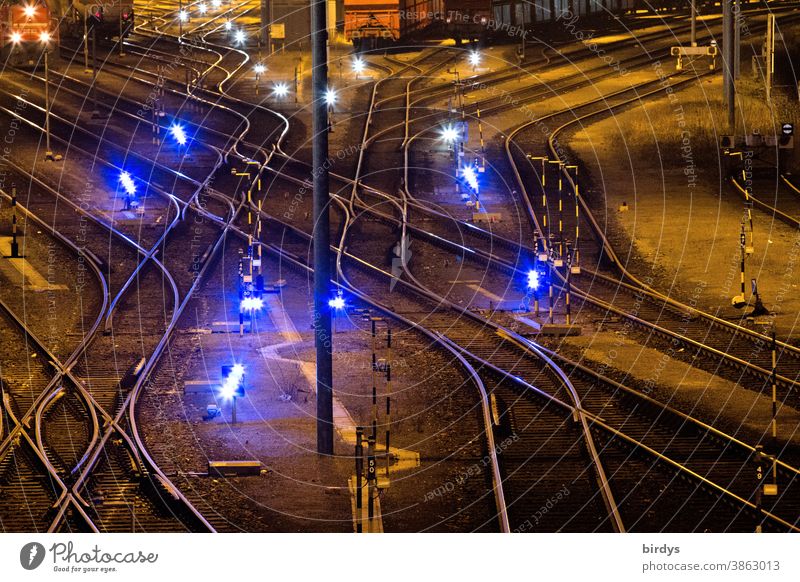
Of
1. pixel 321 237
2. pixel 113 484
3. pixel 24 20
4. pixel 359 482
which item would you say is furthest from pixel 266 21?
pixel 359 482

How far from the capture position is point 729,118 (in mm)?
35969

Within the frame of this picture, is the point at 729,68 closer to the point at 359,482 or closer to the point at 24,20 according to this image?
the point at 24,20

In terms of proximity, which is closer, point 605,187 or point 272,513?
point 272,513

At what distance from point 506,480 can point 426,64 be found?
32.1 metres

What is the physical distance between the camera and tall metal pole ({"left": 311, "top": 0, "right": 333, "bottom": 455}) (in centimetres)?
1820

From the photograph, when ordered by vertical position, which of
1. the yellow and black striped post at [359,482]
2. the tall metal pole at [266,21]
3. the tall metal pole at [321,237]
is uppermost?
the tall metal pole at [266,21]

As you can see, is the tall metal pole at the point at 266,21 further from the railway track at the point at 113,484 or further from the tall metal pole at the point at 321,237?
the tall metal pole at the point at 321,237

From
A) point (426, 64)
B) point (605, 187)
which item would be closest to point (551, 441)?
Result: point (605, 187)

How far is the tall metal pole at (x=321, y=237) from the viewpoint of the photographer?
18203mm

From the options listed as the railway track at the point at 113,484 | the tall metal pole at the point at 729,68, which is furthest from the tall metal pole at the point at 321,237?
the tall metal pole at the point at 729,68

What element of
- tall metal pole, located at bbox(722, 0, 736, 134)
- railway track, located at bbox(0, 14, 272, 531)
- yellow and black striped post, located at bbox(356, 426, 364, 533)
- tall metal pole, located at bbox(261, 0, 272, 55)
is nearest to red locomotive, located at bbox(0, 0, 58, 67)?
tall metal pole, located at bbox(261, 0, 272, 55)

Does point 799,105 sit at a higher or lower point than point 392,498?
higher

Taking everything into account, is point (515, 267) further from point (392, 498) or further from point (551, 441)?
point (392, 498)

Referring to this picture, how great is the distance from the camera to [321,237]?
18.9 m
